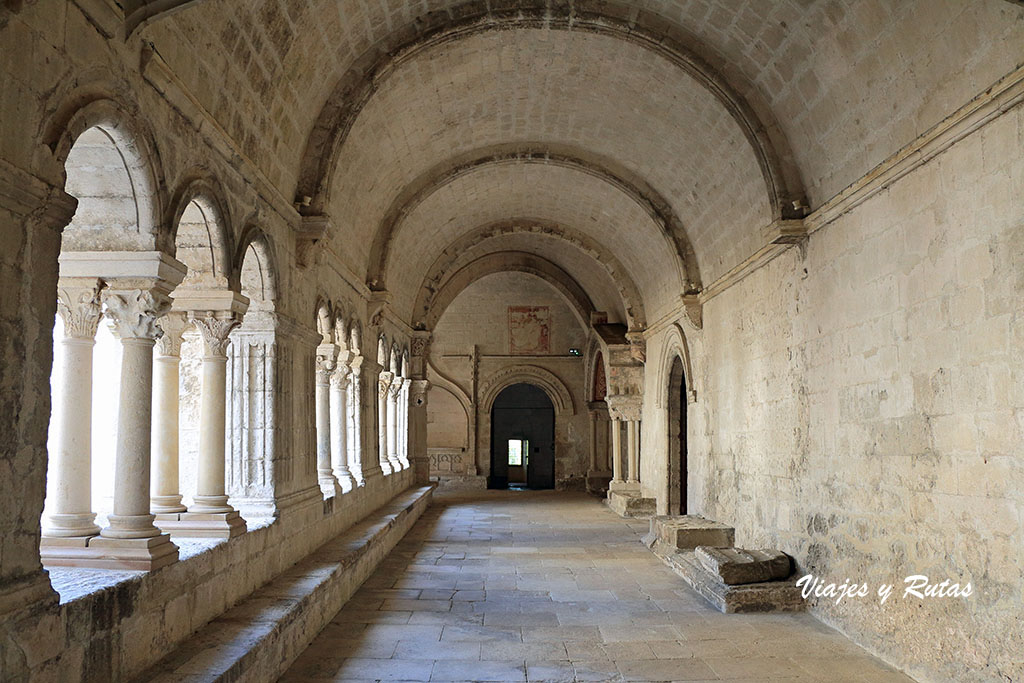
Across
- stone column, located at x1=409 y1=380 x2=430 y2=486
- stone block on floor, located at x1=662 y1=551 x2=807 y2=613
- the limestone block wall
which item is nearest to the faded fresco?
stone column, located at x1=409 y1=380 x2=430 y2=486

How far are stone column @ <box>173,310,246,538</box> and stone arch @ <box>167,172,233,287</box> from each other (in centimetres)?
31

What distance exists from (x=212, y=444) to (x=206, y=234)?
1559 mm

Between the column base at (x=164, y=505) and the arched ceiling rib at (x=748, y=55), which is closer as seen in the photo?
the arched ceiling rib at (x=748, y=55)

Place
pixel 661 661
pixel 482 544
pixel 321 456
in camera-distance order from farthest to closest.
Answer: pixel 482 544
pixel 321 456
pixel 661 661

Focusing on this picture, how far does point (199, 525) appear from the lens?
5602 millimetres

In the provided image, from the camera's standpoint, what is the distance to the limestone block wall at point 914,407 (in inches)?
173

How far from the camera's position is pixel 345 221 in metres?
9.52

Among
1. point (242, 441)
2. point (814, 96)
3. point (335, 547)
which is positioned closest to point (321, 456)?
point (335, 547)

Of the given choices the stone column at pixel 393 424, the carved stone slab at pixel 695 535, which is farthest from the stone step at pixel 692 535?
the stone column at pixel 393 424

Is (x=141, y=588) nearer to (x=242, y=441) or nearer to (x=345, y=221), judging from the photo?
(x=242, y=441)

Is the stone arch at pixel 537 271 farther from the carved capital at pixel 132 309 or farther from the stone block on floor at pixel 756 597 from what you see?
the carved capital at pixel 132 309

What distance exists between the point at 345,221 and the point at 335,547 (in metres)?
3.71

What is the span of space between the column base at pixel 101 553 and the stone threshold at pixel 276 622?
51 cm

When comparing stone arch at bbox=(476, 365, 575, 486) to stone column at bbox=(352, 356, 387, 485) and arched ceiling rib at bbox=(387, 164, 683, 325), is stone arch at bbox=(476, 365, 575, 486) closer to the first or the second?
arched ceiling rib at bbox=(387, 164, 683, 325)
